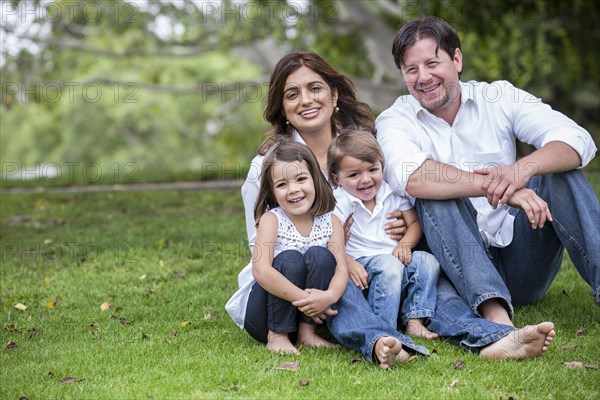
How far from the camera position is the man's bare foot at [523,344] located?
3.99 metres

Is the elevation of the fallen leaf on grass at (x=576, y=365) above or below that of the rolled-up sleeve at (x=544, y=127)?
below

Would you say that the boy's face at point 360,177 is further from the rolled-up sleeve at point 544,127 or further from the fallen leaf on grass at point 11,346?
the fallen leaf on grass at point 11,346

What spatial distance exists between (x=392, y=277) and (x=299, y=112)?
110 cm

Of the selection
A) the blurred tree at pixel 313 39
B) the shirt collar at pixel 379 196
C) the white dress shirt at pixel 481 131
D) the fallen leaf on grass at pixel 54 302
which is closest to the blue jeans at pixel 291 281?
the shirt collar at pixel 379 196

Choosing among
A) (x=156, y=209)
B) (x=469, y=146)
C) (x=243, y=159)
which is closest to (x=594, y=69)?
(x=156, y=209)

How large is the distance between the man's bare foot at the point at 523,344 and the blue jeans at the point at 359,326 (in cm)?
33

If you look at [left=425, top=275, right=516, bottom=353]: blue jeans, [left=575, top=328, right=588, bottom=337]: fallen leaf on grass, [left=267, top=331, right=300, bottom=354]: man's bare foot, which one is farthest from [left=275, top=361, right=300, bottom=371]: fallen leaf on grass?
[left=575, top=328, right=588, bottom=337]: fallen leaf on grass

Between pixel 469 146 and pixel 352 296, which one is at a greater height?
pixel 469 146

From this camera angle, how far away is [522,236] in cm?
479

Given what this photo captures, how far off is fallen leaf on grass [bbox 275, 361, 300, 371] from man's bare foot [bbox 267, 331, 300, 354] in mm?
185

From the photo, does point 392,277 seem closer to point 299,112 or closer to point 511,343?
point 511,343

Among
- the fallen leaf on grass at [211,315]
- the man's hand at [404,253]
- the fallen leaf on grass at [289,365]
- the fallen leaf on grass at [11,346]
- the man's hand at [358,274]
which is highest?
the man's hand at [404,253]

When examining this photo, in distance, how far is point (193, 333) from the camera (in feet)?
16.0

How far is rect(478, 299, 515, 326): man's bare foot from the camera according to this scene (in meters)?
4.39
